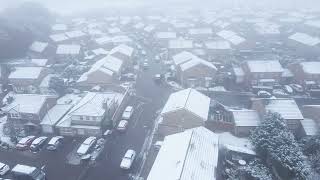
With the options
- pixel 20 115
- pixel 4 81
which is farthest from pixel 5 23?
pixel 20 115

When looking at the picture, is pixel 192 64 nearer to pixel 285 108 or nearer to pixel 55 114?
pixel 285 108

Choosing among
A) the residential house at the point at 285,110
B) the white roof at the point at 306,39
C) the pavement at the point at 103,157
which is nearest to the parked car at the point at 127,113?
the pavement at the point at 103,157

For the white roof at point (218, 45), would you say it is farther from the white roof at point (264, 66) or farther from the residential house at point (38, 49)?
the residential house at point (38, 49)

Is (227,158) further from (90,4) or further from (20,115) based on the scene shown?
(90,4)

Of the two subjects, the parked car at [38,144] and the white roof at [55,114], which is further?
the white roof at [55,114]

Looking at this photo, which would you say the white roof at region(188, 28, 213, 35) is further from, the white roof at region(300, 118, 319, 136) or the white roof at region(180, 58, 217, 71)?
the white roof at region(300, 118, 319, 136)

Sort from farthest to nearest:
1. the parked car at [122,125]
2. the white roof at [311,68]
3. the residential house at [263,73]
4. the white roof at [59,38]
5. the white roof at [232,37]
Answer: the white roof at [59,38] → the white roof at [232,37] → the residential house at [263,73] → the white roof at [311,68] → the parked car at [122,125]

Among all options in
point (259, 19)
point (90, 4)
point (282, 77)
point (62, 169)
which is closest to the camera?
point (62, 169)

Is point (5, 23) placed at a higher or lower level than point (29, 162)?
higher
